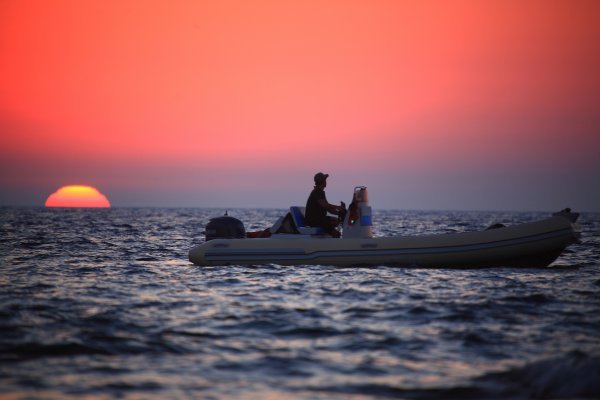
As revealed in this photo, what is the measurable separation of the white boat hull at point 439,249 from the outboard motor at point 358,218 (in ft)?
1.47

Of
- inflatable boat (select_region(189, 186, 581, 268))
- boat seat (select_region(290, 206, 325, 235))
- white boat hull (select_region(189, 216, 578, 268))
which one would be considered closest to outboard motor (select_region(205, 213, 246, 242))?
inflatable boat (select_region(189, 186, 581, 268))

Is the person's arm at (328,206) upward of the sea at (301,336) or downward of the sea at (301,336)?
upward

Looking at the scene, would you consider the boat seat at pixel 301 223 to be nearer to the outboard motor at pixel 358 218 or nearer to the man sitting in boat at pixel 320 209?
the man sitting in boat at pixel 320 209

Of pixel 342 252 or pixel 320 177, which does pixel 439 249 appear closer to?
pixel 342 252

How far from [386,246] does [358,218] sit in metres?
1.00

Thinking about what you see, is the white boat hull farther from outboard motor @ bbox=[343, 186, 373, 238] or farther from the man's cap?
the man's cap

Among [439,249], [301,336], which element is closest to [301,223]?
[439,249]

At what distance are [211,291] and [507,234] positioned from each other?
633 cm

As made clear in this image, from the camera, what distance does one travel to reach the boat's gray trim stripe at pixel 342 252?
13508 mm

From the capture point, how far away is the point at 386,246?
13.8 metres

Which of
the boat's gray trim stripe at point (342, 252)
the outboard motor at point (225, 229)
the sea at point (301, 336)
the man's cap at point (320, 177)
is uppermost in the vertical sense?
the man's cap at point (320, 177)

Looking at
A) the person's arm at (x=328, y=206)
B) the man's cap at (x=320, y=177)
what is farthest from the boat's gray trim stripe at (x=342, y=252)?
the man's cap at (x=320, y=177)

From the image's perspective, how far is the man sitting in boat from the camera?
14.2m

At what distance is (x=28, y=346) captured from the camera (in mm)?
6797
